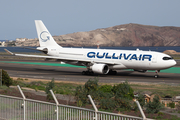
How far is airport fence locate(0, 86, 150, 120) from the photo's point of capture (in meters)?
10.1

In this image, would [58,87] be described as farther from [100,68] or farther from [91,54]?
[91,54]

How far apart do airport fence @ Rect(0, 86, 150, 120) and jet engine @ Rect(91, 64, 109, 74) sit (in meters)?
22.9

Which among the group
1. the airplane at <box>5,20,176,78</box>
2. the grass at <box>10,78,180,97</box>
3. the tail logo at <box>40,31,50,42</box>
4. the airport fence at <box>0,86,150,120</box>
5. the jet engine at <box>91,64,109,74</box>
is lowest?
the grass at <box>10,78,180,97</box>

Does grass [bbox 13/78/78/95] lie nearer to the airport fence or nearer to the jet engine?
the jet engine

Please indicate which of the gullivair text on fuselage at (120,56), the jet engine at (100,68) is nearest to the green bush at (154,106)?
the gullivair text on fuselage at (120,56)

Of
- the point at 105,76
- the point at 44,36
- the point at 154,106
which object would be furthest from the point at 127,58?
the point at 154,106

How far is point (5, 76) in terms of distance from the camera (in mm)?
26281

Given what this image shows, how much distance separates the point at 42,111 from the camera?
38.6 ft

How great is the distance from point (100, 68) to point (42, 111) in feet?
79.1

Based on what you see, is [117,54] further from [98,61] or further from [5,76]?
[5,76]

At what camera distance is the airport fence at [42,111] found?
398 inches

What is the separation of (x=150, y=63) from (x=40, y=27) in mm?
20980

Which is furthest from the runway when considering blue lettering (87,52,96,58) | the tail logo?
the tail logo

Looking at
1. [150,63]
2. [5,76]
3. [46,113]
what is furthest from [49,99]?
[150,63]
